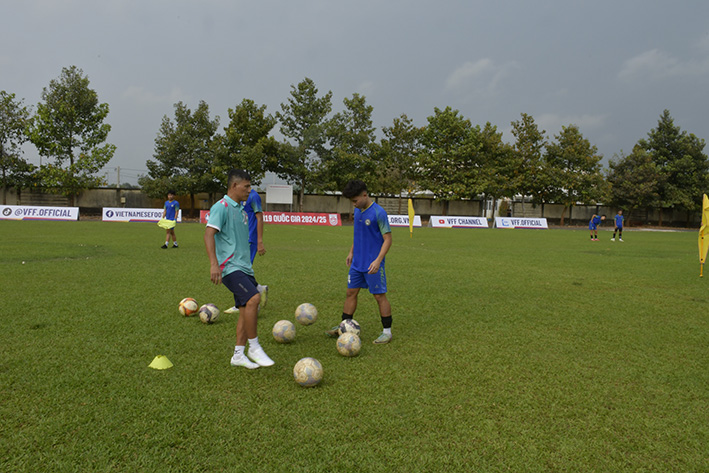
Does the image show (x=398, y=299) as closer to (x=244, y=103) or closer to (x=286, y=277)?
(x=286, y=277)

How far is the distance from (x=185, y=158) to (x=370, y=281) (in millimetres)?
38992

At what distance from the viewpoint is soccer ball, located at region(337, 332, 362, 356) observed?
500 centimetres

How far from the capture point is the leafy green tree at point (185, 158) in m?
39.5

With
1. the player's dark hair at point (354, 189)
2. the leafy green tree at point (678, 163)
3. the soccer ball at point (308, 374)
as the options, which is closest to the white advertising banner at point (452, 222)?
the leafy green tree at point (678, 163)

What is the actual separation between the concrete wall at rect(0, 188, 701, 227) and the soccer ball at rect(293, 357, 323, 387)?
39358 millimetres

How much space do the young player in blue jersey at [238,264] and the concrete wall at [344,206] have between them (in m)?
38.6

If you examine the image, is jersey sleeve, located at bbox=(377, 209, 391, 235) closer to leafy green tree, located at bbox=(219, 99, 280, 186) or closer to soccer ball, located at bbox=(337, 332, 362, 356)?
soccer ball, located at bbox=(337, 332, 362, 356)

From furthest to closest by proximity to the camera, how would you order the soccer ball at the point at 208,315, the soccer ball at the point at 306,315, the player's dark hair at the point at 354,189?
the soccer ball at the point at 208,315, the soccer ball at the point at 306,315, the player's dark hair at the point at 354,189

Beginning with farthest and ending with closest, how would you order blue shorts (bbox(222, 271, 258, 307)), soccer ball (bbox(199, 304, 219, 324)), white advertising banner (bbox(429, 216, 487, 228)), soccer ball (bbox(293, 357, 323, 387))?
white advertising banner (bbox(429, 216, 487, 228))
soccer ball (bbox(199, 304, 219, 324))
blue shorts (bbox(222, 271, 258, 307))
soccer ball (bbox(293, 357, 323, 387))

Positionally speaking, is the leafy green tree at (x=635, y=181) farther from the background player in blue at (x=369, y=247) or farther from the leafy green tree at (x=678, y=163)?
the background player in blue at (x=369, y=247)

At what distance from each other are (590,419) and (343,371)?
2266 millimetres

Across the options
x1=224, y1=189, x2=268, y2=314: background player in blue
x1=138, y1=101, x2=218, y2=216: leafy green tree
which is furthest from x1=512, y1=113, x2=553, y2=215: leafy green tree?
x1=224, y1=189, x2=268, y2=314: background player in blue

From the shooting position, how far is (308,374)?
4125 millimetres

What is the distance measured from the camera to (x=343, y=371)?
4605mm
